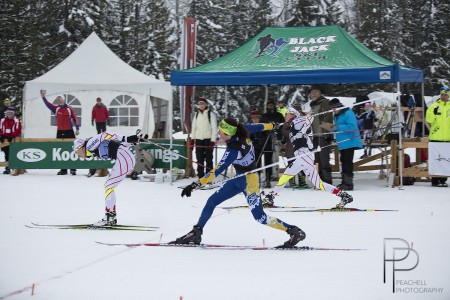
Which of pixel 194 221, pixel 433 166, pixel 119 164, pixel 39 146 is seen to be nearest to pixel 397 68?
pixel 433 166

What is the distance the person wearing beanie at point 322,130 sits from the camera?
49.2 ft

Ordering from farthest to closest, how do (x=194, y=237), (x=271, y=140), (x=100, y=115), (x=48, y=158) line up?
(x=100, y=115) < (x=48, y=158) < (x=271, y=140) < (x=194, y=237)

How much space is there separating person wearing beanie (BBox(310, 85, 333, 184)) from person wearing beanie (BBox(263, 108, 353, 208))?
10.2ft

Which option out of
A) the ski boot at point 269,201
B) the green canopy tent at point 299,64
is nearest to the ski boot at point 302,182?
the green canopy tent at point 299,64

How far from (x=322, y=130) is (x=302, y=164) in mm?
4554

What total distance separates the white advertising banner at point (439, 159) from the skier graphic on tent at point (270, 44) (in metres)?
4.27

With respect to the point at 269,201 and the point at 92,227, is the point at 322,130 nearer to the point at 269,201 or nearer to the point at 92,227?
the point at 269,201

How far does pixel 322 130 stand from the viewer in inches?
618

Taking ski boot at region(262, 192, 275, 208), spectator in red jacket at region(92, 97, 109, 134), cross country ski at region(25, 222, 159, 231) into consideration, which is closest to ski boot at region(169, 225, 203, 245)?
cross country ski at region(25, 222, 159, 231)

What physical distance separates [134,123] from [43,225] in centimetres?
1704

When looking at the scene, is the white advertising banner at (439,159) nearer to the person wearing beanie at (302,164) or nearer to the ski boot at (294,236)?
the person wearing beanie at (302,164)

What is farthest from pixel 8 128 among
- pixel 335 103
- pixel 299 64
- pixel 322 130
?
pixel 335 103

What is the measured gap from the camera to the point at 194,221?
404 inches

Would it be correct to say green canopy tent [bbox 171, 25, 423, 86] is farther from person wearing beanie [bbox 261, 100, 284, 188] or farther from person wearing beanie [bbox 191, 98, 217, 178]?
person wearing beanie [bbox 191, 98, 217, 178]
